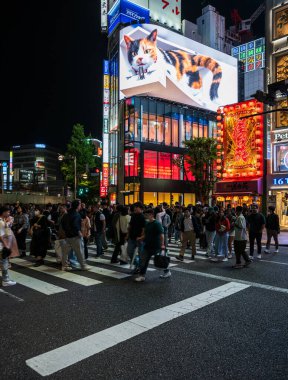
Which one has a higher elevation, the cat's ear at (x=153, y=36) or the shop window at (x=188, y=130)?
the cat's ear at (x=153, y=36)

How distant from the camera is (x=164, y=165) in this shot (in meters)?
41.5

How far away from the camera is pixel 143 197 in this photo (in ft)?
127

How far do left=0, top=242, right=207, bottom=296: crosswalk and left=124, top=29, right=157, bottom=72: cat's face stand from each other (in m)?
37.2

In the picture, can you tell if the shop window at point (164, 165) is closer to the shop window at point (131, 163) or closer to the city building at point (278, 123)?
the shop window at point (131, 163)

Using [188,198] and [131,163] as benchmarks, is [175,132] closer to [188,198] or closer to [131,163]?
[131,163]

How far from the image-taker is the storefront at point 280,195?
75.5ft

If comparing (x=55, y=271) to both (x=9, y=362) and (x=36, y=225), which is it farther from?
(x=9, y=362)

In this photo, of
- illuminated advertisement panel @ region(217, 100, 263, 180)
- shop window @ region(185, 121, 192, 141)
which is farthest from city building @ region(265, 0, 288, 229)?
shop window @ region(185, 121, 192, 141)

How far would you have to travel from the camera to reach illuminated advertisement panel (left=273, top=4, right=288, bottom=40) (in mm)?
23984

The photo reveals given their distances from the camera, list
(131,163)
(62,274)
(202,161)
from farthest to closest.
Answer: (131,163) < (202,161) < (62,274)

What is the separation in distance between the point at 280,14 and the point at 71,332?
27555 millimetres

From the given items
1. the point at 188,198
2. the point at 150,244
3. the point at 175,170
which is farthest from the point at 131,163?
the point at 150,244

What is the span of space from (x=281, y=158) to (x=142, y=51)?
27.5 metres

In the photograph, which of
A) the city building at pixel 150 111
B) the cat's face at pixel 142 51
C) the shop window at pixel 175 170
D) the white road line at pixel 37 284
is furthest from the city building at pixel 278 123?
the cat's face at pixel 142 51
